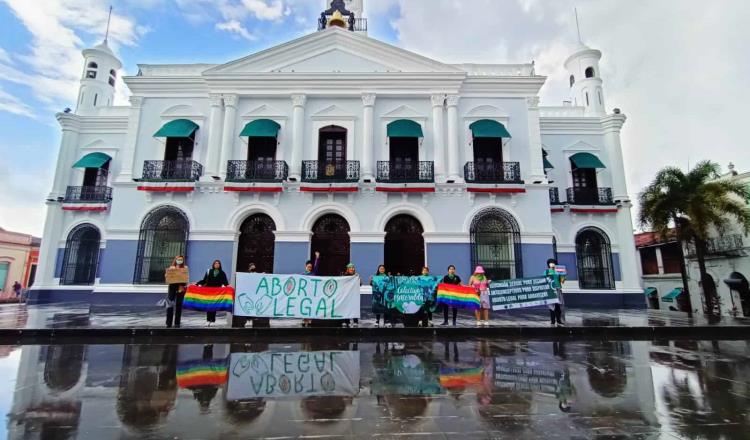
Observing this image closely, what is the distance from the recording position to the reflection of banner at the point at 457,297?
9883mm

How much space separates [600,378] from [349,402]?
3.39 m

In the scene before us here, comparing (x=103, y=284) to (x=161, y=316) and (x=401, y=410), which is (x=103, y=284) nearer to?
(x=161, y=316)

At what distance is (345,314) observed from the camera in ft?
30.2

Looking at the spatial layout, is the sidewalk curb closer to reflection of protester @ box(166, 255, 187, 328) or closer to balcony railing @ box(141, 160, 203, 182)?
reflection of protester @ box(166, 255, 187, 328)

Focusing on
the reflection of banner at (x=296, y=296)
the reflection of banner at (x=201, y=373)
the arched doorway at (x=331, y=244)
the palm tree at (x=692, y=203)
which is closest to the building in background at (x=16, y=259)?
the arched doorway at (x=331, y=244)

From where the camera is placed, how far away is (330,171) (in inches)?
579

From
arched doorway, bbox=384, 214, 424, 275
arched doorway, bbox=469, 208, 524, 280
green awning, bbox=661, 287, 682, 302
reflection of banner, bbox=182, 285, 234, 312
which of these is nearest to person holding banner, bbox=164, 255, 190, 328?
reflection of banner, bbox=182, 285, 234, 312

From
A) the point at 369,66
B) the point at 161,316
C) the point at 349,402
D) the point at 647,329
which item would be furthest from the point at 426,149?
the point at 349,402

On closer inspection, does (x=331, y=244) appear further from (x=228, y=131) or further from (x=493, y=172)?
(x=493, y=172)

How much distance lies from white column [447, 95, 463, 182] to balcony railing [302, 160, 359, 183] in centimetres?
381

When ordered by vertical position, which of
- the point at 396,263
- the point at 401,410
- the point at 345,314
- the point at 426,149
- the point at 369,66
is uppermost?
the point at 369,66

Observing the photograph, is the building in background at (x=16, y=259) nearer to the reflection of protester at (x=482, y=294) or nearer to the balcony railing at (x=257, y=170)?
the balcony railing at (x=257, y=170)

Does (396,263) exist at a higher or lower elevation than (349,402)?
higher

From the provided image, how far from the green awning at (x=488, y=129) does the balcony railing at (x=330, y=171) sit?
5.03m
